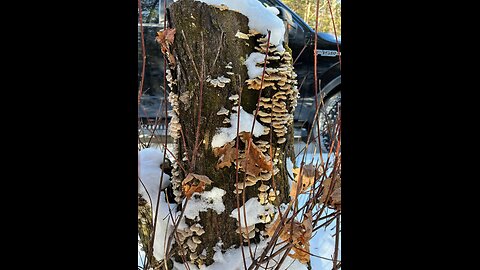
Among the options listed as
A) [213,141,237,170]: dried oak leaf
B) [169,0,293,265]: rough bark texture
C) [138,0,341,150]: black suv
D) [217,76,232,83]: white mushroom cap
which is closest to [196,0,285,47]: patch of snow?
[169,0,293,265]: rough bark texture

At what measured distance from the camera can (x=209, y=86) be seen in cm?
155

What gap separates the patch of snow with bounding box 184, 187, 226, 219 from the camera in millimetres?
1589

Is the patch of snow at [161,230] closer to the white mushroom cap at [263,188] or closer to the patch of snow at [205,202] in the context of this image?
the patch of snow at [205,202]

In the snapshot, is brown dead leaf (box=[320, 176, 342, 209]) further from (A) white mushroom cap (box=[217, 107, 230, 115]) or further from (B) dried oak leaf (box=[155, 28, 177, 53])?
(B) dried oak leaf (box=[155, 28, 177, 53])

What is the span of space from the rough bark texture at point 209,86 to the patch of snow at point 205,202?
0.05 feet

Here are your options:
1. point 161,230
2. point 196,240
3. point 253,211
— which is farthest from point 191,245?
point 253,211

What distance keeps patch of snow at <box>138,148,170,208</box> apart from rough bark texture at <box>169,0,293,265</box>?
11 centimetres

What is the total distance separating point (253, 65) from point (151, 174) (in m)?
0.51
